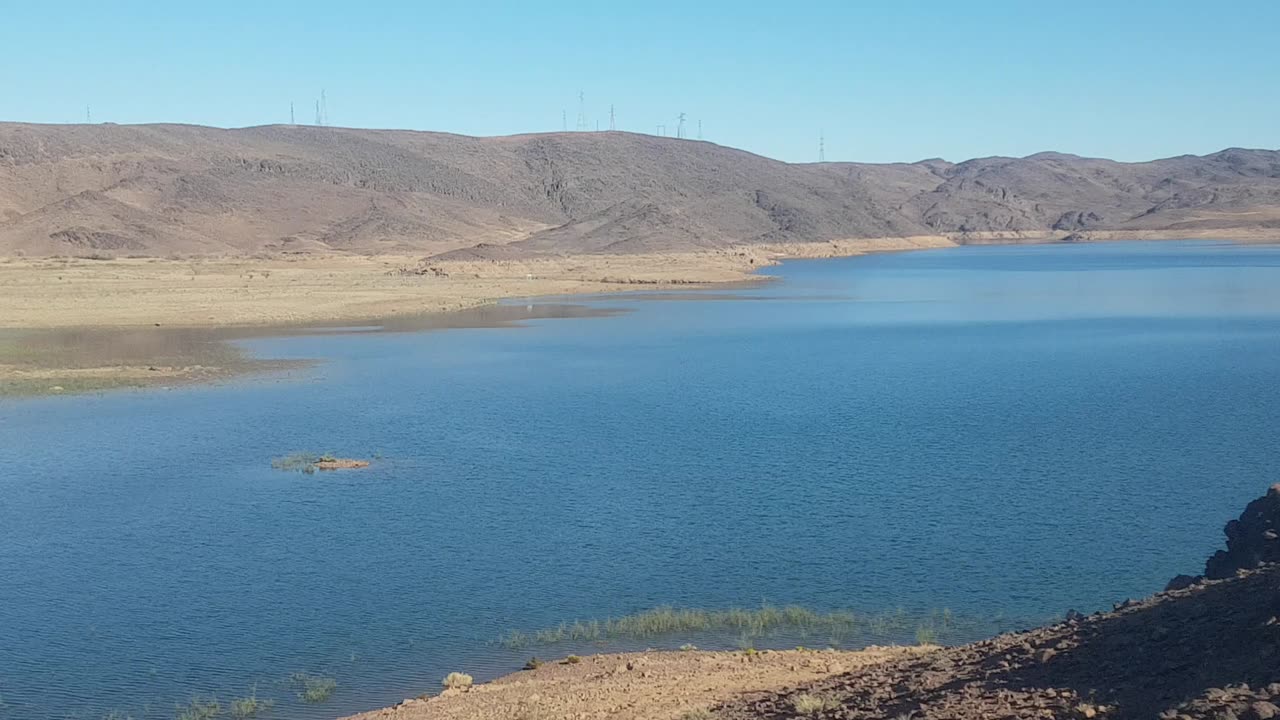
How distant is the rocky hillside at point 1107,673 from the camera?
27.7 feet

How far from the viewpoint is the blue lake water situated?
16.4 meters

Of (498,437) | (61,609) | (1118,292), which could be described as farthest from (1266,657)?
(1118,292)

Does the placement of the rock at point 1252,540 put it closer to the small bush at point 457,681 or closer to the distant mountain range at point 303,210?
the small bush at point 457,681

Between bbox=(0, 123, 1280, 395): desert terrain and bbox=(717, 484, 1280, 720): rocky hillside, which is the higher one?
bbox=(0, 123, 1280, 395): desert terrain

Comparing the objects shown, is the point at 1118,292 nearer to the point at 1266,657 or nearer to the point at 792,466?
the point at 792,466

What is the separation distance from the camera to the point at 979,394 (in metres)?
36.4

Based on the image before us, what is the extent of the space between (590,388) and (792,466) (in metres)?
13.4

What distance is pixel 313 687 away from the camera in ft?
47.2

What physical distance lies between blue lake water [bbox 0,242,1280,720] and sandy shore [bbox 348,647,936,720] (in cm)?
130

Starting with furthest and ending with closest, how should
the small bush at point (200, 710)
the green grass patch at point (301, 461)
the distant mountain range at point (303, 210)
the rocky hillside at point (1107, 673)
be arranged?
the distant mountain range at point (303, 210) < the green grass patch at point (301, 461) < the small bush at point (200, 710) < the rocky hillside at point (1107, 673)

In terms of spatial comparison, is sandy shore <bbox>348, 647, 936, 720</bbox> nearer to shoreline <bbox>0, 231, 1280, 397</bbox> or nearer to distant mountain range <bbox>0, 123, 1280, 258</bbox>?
shoreline <bbox>0, 231, 1280, 397</bbox>

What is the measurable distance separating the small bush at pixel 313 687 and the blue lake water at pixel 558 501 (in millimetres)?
163

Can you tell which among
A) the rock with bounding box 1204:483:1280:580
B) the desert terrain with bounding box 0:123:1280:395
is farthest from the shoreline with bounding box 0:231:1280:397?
the rock with bounding box 1204:483:1280:580

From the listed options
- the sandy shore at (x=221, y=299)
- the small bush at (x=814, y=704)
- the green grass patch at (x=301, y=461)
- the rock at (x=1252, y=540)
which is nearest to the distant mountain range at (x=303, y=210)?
the sandy shore at (x=221, y=299)
